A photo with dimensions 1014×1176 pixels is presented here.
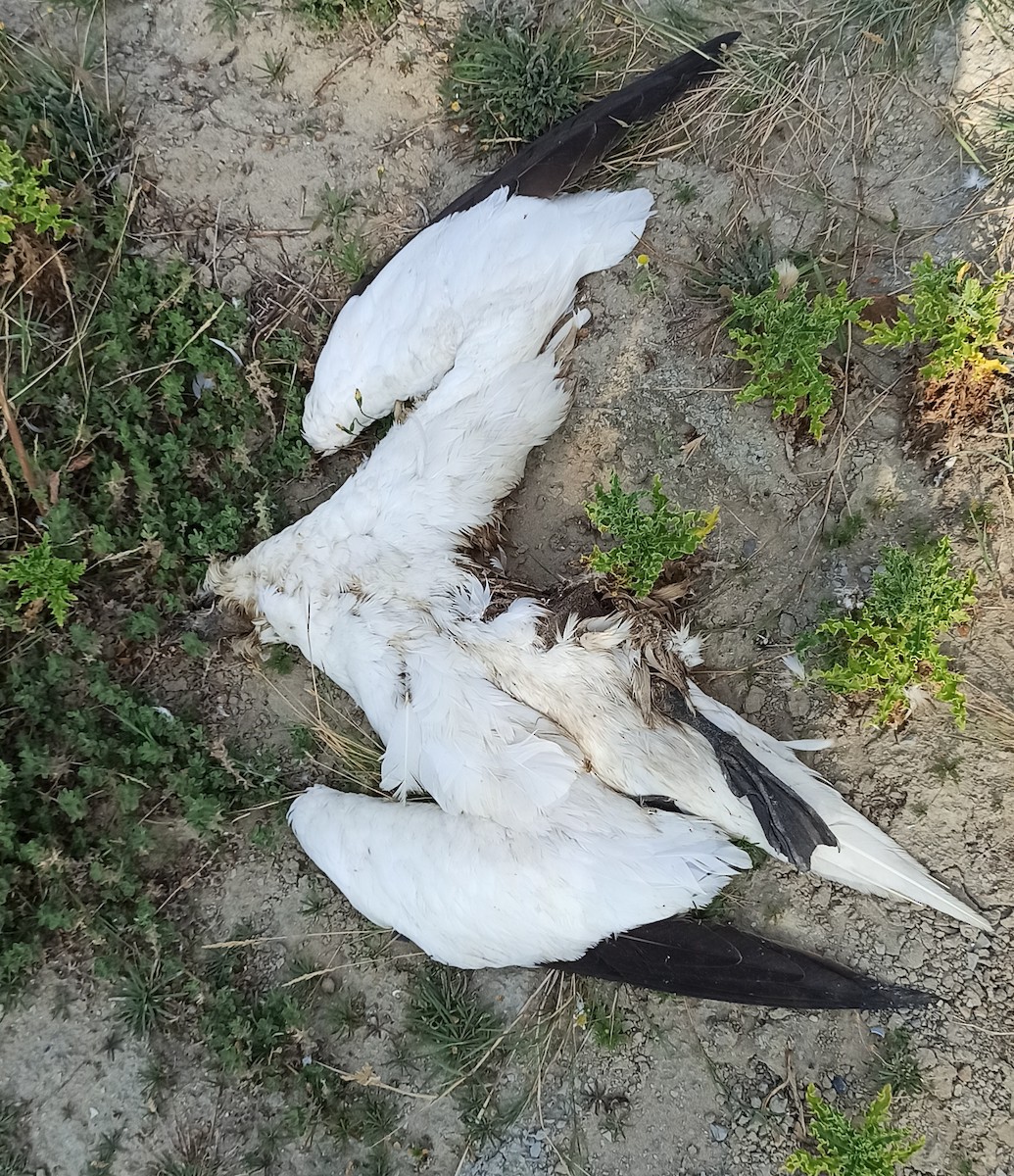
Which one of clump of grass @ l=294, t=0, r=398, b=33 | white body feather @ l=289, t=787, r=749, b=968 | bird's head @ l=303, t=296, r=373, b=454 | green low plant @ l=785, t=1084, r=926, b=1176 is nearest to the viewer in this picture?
white body feather @ l=289, t=787, r=749, b=968

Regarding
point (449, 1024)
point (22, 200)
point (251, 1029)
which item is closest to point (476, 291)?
point (22, 200)

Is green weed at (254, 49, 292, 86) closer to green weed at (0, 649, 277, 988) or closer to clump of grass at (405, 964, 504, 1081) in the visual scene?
green weed at (0, 649, 277, 988)

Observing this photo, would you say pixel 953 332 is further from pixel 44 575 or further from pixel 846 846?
pixel 44 575

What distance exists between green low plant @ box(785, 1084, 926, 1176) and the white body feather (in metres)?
1.10

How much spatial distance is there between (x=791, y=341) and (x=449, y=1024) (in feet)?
9.82

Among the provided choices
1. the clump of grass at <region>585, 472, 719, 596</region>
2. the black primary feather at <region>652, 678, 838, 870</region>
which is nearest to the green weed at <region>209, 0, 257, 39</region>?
the clump of grass at <region>585, 472, 719, 596</region>

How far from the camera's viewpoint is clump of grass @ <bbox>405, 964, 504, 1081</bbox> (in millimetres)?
3039

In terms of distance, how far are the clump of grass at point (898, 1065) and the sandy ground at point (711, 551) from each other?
0.04 meters

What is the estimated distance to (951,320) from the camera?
2729 millimetres

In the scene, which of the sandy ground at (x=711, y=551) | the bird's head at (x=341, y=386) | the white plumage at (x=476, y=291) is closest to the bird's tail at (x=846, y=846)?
the sandy ground at (x=711, y=551)

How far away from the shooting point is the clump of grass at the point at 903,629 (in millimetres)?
2637

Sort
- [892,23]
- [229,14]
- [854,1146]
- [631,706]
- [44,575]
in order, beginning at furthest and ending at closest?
1. [229,14]
2. [892,23]
3. [44,575]
4. [854,1146]
5. [631,706]

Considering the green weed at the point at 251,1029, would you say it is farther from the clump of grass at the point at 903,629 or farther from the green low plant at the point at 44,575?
A: the clump of grass at the point at 903,629

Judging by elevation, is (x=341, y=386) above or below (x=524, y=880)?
above
